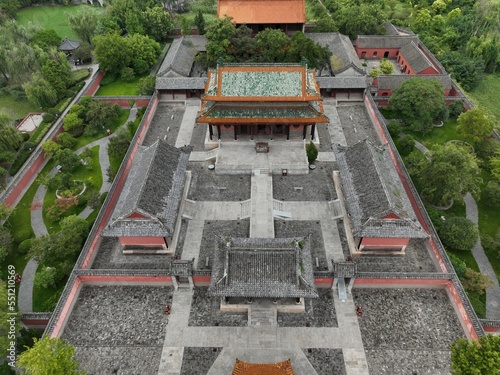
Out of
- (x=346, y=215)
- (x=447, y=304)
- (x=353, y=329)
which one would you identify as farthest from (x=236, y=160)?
(x=447, y=304)

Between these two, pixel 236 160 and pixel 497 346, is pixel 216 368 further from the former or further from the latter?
pixel 236 160

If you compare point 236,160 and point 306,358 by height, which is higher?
point 236,160

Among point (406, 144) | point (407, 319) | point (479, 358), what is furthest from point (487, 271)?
point (406, 144)

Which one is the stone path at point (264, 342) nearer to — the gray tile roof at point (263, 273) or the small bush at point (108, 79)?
the gray tile roof at point (263, 273)

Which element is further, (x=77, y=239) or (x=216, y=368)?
(x=77, y=239)

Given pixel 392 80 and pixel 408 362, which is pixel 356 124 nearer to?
pixel 392 80

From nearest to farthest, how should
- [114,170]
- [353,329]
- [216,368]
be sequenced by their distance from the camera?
[216,368], [353,329], [114,170]
